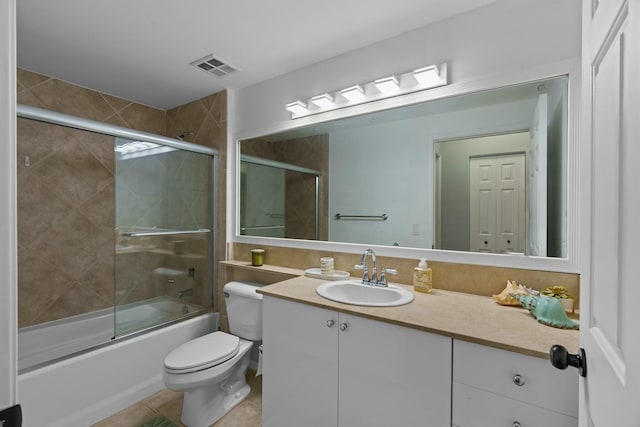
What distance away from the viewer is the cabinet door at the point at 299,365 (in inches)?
53.3

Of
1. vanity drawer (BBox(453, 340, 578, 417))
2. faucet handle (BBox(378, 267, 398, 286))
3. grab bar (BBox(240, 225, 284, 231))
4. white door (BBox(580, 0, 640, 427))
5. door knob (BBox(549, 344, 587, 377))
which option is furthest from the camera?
grab bar (BBox(240, 225, 284, 231))

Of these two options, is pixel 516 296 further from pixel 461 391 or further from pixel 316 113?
pixel 316 113

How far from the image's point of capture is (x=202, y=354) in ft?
5.76

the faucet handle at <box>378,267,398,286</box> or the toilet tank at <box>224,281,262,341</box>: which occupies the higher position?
the faucet handle at <box>378,267,398,286</box>

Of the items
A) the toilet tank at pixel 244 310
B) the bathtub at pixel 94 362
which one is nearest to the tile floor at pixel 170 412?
the bathtub at pixel 94 362

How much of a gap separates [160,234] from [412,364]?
201 cm

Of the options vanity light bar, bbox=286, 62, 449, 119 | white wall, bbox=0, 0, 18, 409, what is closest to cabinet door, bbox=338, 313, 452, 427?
white wall, bbox=0, 0, 18, 409

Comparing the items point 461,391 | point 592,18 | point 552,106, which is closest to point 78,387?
point 461,391

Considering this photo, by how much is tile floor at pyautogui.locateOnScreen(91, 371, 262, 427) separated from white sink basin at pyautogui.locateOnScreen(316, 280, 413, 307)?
37.3 inches

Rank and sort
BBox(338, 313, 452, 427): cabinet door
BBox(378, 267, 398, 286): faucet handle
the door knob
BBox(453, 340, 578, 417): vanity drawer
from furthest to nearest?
BBox(378, 267, 398, 286): faucet handle, BBox(338, 313, 452, 427): cabinet door, BBox(453, 340, 578, 417): vanity drawer, the door knob

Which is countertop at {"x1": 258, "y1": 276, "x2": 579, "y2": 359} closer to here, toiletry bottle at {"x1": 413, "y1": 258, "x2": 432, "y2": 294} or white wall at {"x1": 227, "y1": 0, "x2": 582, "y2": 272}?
toiletry bottle at {"x1": 413, "y1": 258, "x2": 432, "y2": 294}

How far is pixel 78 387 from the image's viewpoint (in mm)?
1692

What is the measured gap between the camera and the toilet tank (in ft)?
6.79

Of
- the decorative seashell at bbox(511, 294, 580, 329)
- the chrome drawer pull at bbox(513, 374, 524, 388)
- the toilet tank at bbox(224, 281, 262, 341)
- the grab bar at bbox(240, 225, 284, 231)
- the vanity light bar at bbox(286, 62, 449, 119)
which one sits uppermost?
the vanity light bar at bbox(286, 62, 449, 119)
